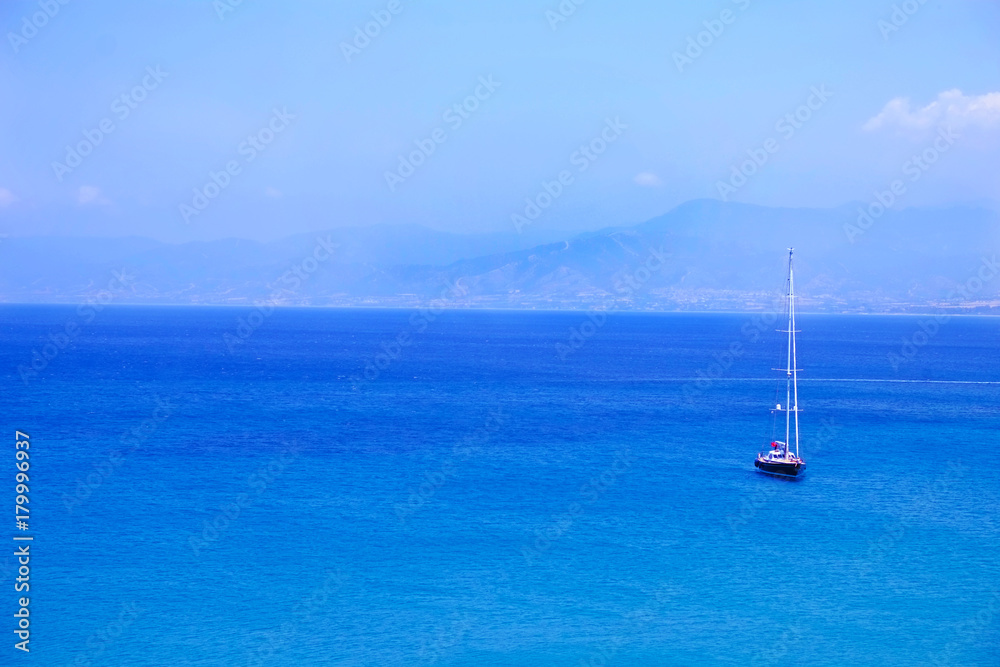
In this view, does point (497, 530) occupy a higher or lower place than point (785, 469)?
lower

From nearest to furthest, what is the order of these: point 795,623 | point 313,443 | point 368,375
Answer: point 795,623
point 313,443
point 368,375

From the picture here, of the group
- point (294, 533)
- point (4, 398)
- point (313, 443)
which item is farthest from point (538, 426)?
point (4, 398)

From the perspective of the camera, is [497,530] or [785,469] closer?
[497,530]

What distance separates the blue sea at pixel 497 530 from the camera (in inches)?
1280

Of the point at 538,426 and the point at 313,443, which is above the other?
→ the point at 538,426

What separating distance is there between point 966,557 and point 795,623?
12465mm

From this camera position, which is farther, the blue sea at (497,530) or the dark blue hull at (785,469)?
the dark blue hull at (785,469)

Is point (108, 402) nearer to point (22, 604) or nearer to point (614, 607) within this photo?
point (22, 604)

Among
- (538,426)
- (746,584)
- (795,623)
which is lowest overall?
(795,623)

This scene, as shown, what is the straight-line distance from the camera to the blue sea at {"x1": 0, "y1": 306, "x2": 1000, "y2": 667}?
32.5m

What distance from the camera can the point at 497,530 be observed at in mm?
44188

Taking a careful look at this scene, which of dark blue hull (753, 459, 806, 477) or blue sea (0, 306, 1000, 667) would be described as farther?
dark blue hull (753, 459, 806, 477)

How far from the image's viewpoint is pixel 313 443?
64.1 meters

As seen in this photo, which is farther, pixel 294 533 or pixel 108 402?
pixel 108 402
